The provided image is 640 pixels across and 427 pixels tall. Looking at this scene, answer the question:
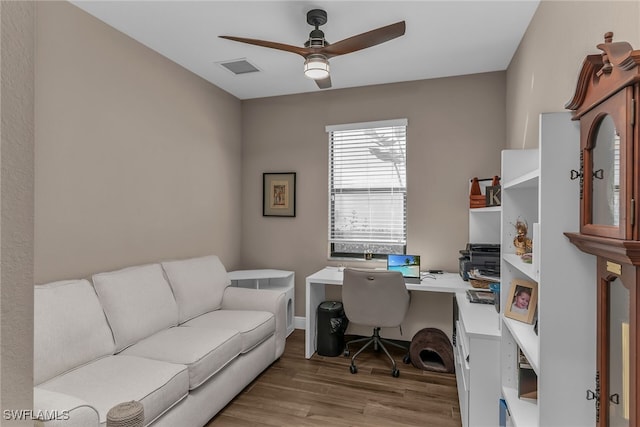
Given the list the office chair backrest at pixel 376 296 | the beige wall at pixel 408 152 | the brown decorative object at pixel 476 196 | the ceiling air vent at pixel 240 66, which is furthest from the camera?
the beige wall at pixel 408 152

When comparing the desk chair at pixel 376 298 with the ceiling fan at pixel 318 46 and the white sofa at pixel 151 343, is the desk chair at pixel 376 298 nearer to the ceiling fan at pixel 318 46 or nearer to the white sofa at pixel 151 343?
the white sofa at pixel 151 343

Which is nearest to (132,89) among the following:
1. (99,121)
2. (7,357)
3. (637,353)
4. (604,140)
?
(99,121)

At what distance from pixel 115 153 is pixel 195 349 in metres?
1.61

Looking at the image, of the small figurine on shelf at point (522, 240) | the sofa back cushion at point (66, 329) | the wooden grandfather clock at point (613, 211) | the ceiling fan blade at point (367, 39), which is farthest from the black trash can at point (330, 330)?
the wooden grandfather clock at point (613, 211)

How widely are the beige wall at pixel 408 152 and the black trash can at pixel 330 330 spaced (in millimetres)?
700

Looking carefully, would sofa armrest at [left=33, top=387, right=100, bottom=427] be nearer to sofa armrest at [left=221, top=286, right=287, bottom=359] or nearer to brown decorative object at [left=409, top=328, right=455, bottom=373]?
sofa armrest at [left=221, top=286, right=287, bottom=359]

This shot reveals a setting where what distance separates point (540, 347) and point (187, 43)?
311 centimetres

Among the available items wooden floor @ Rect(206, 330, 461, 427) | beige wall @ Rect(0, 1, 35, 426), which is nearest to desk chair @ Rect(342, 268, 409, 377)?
wooden floor @ Rect(206, 330, 461, 427)

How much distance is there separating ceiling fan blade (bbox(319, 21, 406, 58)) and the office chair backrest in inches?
67.1

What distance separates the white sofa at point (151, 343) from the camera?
1730 millimetres

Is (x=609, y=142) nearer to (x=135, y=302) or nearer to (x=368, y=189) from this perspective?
(x=135, y=302)

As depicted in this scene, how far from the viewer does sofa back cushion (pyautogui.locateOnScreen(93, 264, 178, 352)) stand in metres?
2.26

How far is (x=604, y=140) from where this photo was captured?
99cm

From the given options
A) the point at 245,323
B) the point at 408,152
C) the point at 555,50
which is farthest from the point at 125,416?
the point at 408,152
